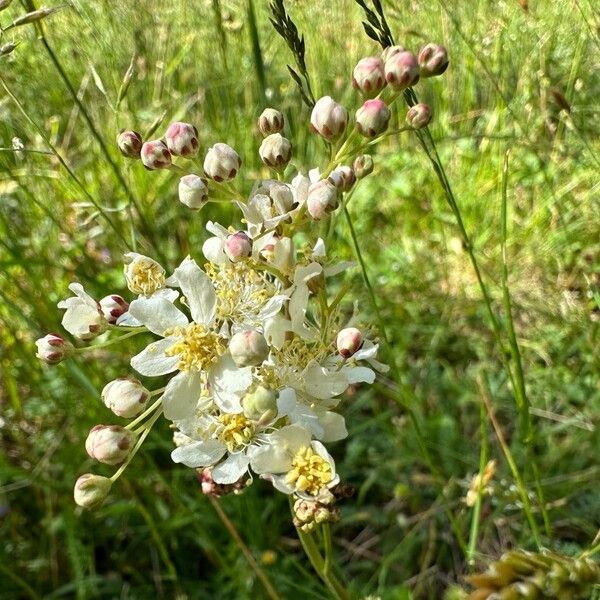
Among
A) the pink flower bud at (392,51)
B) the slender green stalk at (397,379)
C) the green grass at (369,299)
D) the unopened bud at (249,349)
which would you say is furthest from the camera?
the green grass at (369,299)

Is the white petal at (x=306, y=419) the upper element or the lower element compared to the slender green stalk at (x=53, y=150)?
lower

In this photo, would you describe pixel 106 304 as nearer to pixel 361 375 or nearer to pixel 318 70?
pixel 361 375

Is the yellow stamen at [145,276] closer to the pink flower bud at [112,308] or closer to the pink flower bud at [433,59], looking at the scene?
the pink flower bud at [112,308]

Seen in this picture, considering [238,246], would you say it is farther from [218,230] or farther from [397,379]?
[397,379]

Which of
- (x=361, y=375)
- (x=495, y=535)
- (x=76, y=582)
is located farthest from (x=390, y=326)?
(x=361, y=375)

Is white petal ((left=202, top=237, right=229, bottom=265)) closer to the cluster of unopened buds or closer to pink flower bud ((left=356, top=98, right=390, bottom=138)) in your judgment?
the cluster of unopened buds

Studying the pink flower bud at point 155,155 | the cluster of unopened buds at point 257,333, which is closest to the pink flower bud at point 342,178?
the cluster of unopened buds at point 257,333

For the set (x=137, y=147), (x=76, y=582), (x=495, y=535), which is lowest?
(x=495, y=535)
